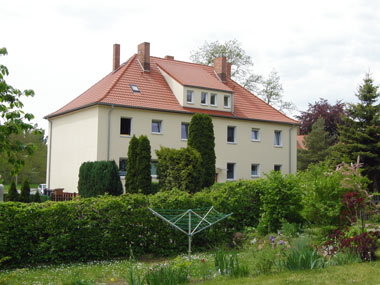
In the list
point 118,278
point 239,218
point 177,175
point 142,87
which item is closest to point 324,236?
point 239,218

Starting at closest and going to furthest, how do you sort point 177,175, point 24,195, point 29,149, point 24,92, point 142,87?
point 29,149 → point 24,92 → point 177,175 → point 24,195 → point 142,87

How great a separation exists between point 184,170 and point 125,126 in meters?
10.3

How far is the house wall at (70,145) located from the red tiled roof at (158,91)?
0.75 metres

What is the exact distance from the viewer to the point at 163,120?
31.9 m

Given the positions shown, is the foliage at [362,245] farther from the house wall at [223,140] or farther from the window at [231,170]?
the window at [231,170]

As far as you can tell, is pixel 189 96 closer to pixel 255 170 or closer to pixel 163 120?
pixel 163 120

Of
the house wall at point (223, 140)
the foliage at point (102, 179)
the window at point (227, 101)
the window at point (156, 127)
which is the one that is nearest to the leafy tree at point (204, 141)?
the foliage at point (102, 179)

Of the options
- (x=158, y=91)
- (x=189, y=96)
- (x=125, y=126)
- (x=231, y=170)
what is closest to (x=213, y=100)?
(x=189, y=96)

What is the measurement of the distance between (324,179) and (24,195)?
21012 millimetres

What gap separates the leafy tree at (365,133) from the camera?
28.1m

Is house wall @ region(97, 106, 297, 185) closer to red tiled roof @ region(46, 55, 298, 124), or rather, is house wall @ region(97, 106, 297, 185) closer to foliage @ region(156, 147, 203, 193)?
red tiled roof @ region(46, 55, 298, 124)

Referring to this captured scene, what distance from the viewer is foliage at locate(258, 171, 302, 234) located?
13695 mm

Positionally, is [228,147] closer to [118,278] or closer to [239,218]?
[239,218]

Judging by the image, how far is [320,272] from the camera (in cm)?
747
